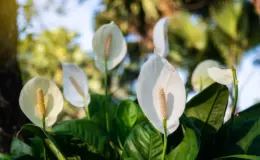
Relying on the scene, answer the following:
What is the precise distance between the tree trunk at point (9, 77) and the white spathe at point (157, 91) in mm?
491

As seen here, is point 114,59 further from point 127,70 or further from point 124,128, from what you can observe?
point 127,70

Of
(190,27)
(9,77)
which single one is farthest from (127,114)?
(190,27)

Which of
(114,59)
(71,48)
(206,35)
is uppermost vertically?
(114,59)

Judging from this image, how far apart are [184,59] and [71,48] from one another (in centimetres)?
242

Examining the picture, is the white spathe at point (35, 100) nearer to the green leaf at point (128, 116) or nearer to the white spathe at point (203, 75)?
the green leaf at point (128, 116)

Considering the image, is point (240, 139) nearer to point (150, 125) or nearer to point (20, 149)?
point (150, 125)

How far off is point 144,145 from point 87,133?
0.20ft

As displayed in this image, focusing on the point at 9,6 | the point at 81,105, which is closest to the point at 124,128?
the point at 81,105

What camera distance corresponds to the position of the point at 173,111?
42 centimetres

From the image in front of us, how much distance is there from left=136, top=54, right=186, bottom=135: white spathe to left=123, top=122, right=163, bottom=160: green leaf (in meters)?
0.03

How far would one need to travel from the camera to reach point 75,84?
0.54 meters

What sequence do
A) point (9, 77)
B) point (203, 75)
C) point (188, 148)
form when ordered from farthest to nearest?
point (9, 77), point (203, 75), point (188, 148)

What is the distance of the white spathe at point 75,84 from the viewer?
533 millimetres

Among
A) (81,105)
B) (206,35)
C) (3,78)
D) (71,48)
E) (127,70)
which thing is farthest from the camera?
(127,70)
